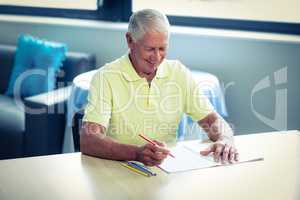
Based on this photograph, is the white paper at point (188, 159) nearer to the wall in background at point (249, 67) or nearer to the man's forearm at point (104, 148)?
the man's forearm at point (104, 148)

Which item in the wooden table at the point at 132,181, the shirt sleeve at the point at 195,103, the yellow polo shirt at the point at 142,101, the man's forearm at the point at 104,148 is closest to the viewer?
the wooden table at the point at 132,181

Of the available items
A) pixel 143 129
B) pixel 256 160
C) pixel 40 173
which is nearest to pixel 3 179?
pixel 40 173

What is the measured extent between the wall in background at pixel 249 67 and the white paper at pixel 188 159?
1566mm

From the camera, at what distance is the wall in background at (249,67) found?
142 inches

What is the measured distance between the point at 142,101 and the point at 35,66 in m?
1.98

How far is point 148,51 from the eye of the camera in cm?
231

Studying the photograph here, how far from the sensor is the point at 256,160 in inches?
81.8

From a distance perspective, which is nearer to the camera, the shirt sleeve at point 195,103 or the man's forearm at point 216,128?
the man's forearm at point 216,128

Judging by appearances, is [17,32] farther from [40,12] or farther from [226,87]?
[226,87]

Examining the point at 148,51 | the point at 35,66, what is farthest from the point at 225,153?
the point at 35,66

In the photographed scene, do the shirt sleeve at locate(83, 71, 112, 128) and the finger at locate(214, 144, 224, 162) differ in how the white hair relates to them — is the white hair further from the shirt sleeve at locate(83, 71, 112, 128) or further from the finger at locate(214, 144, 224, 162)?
the finger at locate(214, 144, 224, 162)

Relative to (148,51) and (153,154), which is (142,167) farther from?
(148,51)

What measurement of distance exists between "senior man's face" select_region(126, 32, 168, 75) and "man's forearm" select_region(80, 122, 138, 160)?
41cm

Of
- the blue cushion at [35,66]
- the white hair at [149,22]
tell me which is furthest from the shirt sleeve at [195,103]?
the blue cushion at [35,66]
